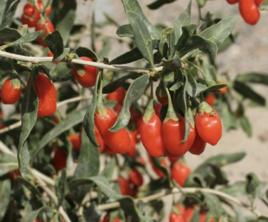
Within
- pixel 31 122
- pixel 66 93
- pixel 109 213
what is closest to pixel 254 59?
pixel 66 93

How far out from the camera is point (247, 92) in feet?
13.9

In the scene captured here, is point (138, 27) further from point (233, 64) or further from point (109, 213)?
point (233, 64)

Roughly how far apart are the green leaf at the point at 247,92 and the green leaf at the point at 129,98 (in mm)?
1989

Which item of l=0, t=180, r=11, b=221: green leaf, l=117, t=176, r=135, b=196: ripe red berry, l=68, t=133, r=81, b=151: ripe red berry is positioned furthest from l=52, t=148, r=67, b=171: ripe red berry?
l=0, t=180, r=11, b=221: green leaf

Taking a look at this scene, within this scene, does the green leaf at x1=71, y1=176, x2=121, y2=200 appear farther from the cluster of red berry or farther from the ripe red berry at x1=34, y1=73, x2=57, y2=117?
the cluster of red berry

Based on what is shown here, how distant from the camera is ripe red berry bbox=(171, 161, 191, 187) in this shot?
3.62 meters

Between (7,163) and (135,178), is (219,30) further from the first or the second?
(135,178)

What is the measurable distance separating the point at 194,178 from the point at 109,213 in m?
0.48

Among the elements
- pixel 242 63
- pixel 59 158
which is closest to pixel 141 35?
pixel 59 158

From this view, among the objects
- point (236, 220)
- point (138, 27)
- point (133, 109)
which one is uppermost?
point (138, 27)

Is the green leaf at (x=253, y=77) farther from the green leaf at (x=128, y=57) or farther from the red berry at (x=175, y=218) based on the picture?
the green leaf at (x=128, y=57)

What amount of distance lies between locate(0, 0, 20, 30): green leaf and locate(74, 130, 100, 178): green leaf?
0.80 meters

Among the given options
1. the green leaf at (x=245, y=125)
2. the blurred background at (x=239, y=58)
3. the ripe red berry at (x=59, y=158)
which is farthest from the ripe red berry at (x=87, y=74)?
the blurred background at (x=239, y=58)

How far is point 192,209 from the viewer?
11.4ft
